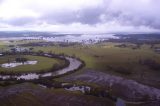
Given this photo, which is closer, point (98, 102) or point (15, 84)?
point (98, 102)

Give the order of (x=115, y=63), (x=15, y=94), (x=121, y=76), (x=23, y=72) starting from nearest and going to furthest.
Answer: (x=15, y=94) < (x=121, y=76) < (x=23, y=72) < (x=115, y=63)

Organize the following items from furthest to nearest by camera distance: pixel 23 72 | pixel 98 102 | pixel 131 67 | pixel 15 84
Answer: pixel 131 67 < pixel 23 72 < pixel 15 84 < pixel 98 102

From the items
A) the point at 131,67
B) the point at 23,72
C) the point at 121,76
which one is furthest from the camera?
the point at 131,67

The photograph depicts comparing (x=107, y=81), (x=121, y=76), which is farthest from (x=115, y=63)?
(x=107, y=81)

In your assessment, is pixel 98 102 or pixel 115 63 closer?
pixel 98 102

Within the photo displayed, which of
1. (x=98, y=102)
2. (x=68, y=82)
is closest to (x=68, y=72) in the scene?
(x=68, y=82)

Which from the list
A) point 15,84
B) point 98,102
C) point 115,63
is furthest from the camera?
point 115,63

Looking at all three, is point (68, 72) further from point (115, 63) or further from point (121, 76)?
point (115, 63)

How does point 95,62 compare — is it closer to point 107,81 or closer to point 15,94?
point 107,81
